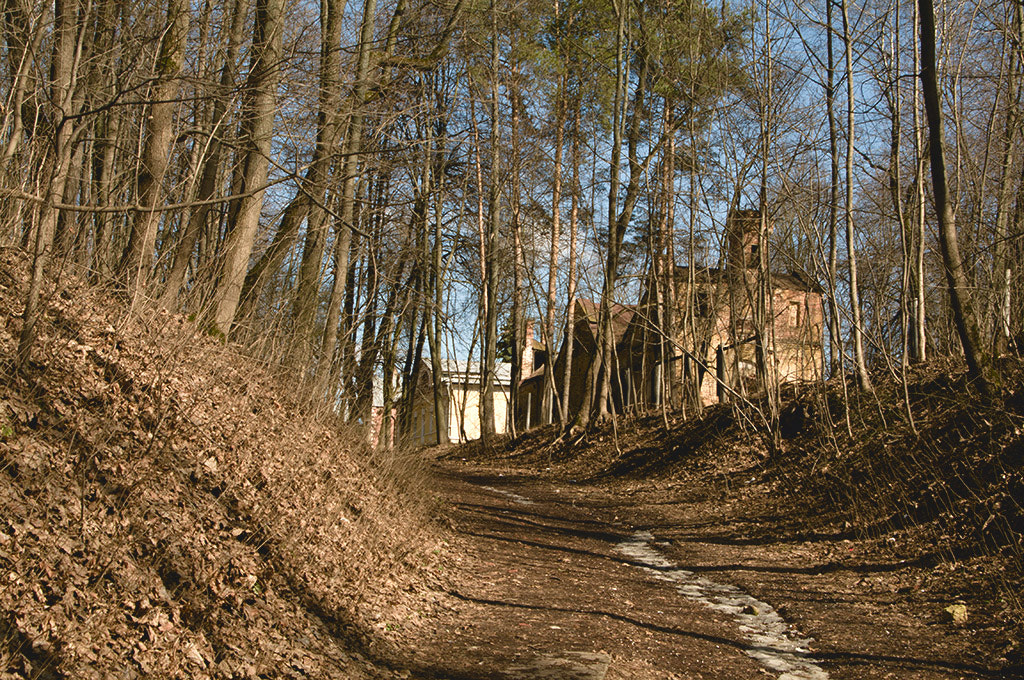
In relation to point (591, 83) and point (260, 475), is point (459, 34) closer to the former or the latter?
point (591, 83)

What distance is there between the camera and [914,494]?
944 centimetres

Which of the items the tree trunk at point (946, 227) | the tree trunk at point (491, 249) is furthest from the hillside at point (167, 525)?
the tree trunk at point (491, 249)

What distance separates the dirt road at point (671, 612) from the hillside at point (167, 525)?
0.73 m

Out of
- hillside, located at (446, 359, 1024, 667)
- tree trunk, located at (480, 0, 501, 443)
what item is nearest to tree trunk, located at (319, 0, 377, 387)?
hillside, located at (446, 359, 1024, 667)

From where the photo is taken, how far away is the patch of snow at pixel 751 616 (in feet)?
19.6

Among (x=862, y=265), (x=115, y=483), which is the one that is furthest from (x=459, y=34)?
(x=115, y=483)

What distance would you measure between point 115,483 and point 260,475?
1.75 metres

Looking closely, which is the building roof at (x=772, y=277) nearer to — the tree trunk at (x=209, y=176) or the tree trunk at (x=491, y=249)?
the tree trunk at (x=491, y=249)

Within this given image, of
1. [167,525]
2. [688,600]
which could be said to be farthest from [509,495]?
[167,525]

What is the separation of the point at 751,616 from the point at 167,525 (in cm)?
508

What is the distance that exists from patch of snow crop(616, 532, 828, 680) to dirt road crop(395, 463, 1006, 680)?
0.02 meters

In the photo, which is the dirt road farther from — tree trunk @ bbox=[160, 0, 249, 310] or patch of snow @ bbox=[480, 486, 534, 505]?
tree trunk @ bbox=[160, 0, 249, 310]

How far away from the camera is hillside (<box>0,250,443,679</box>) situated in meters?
4.09

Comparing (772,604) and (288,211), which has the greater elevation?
(288,211)
